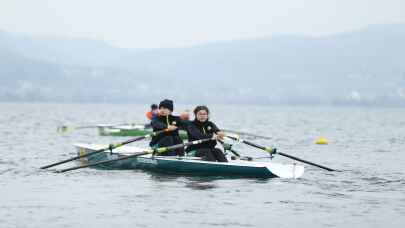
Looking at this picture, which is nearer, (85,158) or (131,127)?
(85,158)

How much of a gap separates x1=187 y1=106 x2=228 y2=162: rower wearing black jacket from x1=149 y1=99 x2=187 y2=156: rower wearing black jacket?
2.83ft

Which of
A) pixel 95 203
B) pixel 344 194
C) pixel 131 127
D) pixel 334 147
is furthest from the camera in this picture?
pixel 131 127

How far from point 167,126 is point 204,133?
1696 mm

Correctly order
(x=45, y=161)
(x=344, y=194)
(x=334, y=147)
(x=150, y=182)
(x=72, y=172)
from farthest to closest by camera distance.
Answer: (x=334, y=147) < (x=45, y=161) < (x=72, y=172) < (x=150, y=182) < (x=344, y=194)

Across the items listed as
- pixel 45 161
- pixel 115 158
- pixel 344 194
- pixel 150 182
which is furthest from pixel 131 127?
pixel 344 194

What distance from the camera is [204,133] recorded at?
25.5m

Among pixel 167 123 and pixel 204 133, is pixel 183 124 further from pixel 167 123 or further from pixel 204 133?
pixel 204 133

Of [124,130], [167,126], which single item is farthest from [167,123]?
[124,130]

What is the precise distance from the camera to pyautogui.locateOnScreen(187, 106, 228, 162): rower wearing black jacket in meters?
25.2

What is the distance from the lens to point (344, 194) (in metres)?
22.8

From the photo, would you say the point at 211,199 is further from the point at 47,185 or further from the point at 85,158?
the point at 85,158

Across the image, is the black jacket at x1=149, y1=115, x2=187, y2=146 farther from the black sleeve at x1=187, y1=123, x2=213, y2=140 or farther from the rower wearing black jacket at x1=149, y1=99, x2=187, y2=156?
the black sleeve at x1=187, y1=123, x2=213, y2=140

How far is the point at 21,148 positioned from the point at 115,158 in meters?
13.0

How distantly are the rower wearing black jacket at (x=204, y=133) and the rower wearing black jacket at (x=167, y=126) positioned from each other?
86 cm
